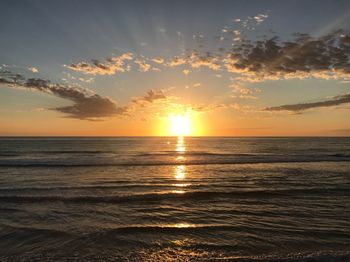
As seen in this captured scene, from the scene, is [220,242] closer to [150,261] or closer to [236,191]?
[150,261]

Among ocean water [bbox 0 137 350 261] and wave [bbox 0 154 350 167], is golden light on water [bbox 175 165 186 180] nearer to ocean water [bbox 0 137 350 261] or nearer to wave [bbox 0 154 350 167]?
ocean water [bbox 0 137 350 261]

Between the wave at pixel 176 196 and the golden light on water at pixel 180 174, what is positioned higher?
the wave at pixel 176 196

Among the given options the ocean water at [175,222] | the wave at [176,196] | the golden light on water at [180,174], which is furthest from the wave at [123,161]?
the wave at [176,196]

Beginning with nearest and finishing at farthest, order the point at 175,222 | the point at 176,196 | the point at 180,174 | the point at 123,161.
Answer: the point at 175,222 < the point at 176,196 < the point at 180,174 < the point at 123,161

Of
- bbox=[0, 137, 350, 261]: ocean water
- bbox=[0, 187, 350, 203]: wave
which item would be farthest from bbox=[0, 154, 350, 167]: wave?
bbox=[0, 187, 350, 203]: wave

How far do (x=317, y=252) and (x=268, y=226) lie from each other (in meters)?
2.98

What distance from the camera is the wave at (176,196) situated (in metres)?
17.8

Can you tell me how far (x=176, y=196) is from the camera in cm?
1891

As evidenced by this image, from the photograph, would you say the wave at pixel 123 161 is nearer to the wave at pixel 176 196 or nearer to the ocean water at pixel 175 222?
the ocean water at pixel 175 222

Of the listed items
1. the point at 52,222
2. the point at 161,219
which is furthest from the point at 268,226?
the point at 52,222

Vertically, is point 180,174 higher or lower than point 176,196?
lower

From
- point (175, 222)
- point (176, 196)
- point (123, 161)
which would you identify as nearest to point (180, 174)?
point (176, 196)

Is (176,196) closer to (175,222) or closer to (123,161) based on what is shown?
(175,222)

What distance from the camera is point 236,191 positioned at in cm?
2031
